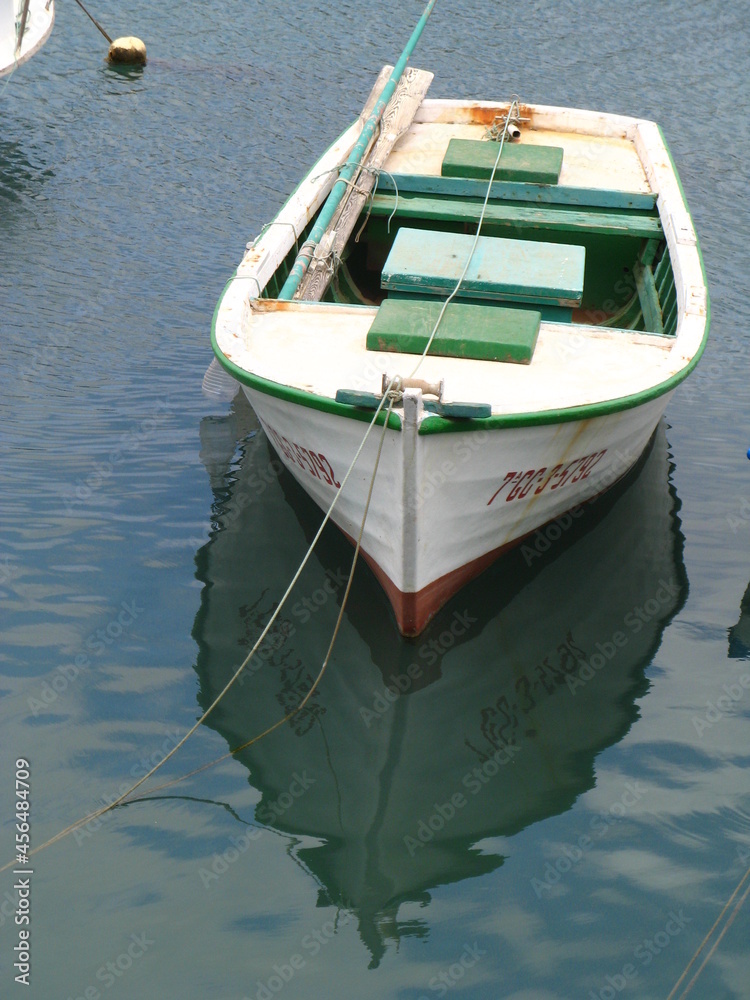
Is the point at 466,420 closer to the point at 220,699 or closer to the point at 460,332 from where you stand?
the point at 460,332

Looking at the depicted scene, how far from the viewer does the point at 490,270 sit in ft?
23.6

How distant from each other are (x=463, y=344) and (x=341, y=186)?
3.02 metres

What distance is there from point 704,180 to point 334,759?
10539 millimetres

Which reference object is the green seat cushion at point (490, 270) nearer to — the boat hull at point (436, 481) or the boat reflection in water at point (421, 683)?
the boat hull at point (436, 481)

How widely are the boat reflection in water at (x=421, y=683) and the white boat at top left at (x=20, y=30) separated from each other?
388 inches

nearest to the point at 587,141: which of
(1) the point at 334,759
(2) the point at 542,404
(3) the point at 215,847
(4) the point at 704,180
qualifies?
(4) the point at 704,180

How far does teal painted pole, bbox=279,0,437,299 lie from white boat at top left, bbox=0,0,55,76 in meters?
6.52

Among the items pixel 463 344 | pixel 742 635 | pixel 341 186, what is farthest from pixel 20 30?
pixel 742 635

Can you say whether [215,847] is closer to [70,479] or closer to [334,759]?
[334,759]

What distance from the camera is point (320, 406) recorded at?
5629mm

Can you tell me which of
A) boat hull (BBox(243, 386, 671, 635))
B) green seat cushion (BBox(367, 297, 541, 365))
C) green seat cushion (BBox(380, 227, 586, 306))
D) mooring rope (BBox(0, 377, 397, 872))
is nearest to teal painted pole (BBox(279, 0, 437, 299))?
green seat cushion (BBox(380, 227, 586, 306))

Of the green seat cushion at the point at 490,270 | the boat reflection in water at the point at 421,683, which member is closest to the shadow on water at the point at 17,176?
the boat reflection in water at the point at 421,683

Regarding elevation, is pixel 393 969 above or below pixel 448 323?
below

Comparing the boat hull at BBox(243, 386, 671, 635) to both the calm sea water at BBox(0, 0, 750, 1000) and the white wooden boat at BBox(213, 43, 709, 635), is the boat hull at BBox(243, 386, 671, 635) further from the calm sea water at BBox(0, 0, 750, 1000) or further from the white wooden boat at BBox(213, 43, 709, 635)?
the calm sea water at BBox(0, 0, 750, 1000)
